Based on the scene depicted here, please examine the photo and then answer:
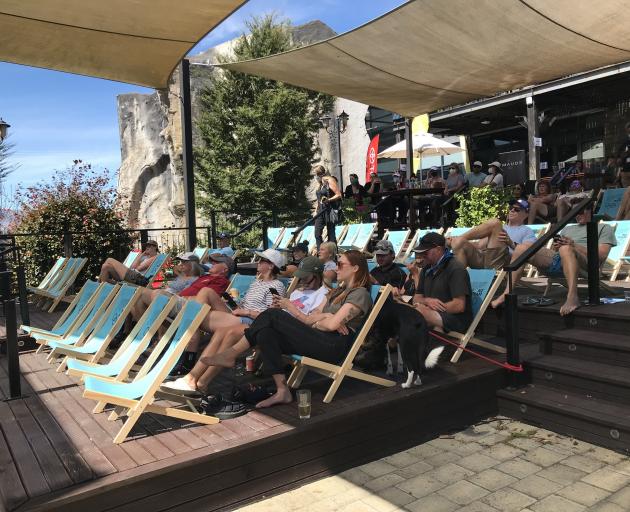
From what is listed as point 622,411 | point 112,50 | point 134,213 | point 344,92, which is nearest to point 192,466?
point 622,411

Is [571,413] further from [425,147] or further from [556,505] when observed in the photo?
[425,147]

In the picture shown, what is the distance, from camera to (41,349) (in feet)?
18.0

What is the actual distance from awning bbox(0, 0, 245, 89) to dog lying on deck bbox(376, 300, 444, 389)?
3.24 m

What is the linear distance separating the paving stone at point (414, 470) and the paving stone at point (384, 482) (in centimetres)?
4

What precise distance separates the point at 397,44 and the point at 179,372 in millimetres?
4517

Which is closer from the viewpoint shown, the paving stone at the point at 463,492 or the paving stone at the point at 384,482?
the paving stone at the point at 463,492

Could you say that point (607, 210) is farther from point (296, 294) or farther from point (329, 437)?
point (329, 437)

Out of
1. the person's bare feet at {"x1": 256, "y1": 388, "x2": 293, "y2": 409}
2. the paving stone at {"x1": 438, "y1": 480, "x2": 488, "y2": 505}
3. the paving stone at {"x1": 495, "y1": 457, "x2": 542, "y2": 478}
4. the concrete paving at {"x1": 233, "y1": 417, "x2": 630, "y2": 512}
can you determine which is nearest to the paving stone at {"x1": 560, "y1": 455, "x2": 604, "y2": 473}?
the concrete paving at {"x1": 233, "y1": 417, "x2": 630, "y2": 512}

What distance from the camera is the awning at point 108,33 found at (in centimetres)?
511

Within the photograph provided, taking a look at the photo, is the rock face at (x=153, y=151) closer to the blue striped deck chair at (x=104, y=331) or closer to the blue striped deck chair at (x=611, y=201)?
the blue striped deck chair at (x=611, y=201)

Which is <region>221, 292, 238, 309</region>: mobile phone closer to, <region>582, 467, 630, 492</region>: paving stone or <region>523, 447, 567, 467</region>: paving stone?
<region>523, 447, 567, 467</region>: paving stone

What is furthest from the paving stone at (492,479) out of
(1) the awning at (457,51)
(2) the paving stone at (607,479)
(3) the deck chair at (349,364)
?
(1) the awning at (457,51)

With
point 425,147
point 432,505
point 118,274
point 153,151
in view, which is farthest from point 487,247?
point 153,151

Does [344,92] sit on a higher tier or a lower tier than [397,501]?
higher
